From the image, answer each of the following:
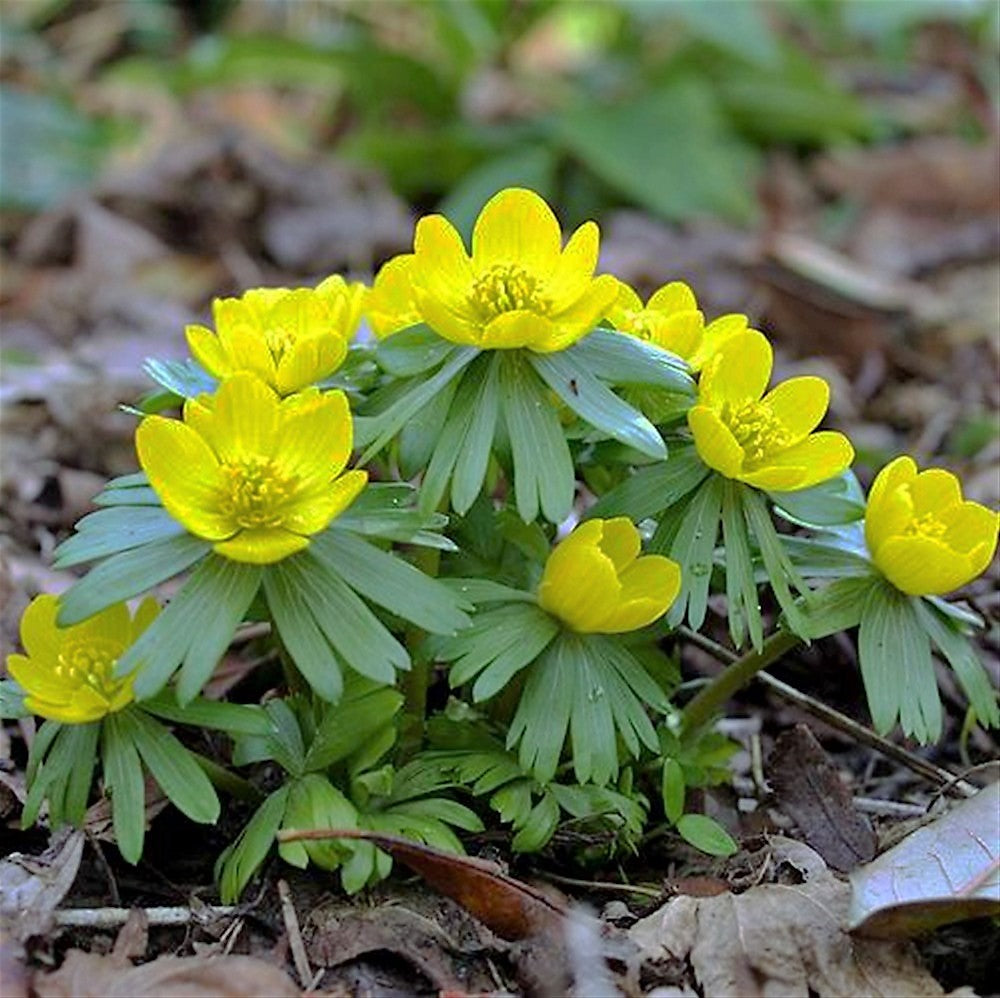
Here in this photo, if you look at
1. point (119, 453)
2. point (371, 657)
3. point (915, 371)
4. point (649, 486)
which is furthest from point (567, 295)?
point (915, 371)

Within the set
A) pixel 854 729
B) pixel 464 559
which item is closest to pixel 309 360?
pixel 464 559

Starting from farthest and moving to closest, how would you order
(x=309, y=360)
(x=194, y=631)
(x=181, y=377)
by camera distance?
(x=181, y=377), (x=309, y=360), (x=194, y=631)

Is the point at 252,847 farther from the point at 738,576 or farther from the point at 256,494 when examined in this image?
the point at 738,576

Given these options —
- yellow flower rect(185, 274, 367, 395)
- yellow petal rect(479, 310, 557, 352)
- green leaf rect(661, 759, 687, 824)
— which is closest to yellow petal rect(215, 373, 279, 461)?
yellow flower rect(185, 274, 367, 395)

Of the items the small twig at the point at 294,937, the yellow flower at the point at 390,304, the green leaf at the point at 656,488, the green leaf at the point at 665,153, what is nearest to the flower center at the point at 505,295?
the yellow flower at the point at 390,304

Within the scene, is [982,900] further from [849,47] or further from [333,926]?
[849,47]
